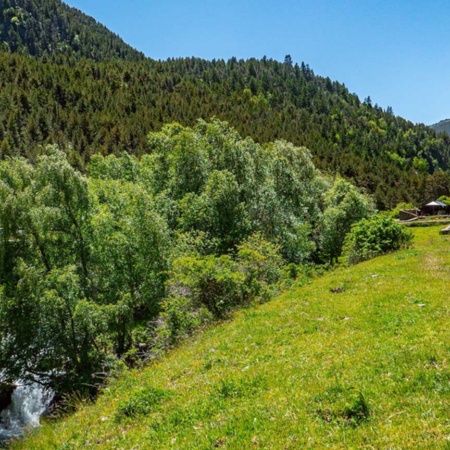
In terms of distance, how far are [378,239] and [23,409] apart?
3006cm

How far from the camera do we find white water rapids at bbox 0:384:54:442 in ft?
75.2

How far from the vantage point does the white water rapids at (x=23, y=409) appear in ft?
75.2

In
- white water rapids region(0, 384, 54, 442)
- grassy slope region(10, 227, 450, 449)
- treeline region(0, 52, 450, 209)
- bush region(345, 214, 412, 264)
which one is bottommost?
white water rapids region(0, 384, 54, 442)

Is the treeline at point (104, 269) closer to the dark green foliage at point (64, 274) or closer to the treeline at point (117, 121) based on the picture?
the dark green foliage at point (64, 274)

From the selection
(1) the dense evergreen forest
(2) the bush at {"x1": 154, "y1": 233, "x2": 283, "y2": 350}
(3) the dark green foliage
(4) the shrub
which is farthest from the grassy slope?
(3) the dark green foliage

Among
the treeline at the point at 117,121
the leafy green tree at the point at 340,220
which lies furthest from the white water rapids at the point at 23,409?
the treeline at the point at 117,121

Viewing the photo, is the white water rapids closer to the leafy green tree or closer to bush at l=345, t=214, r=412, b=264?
bush at l=345, t=214, r=412, b=264

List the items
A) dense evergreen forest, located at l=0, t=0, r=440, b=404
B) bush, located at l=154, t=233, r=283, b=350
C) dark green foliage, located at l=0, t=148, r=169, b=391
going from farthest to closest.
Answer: dark green foliage, located at l=0, t=148, r=169, b=391 → dense evergreen forest, located at l=0, t=0, r=440, b=404 → bush, located at l=154, t=233, r=283, b=350

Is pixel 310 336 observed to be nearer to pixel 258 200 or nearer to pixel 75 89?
pixel 258 200

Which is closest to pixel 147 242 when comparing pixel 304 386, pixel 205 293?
Answer: pixel 205 293

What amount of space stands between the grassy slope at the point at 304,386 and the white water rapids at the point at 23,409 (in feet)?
50.8

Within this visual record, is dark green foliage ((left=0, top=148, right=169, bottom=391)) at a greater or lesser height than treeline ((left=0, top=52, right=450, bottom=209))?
lesser

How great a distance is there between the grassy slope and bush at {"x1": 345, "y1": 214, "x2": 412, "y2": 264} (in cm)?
1369

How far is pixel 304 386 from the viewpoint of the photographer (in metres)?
8.09
